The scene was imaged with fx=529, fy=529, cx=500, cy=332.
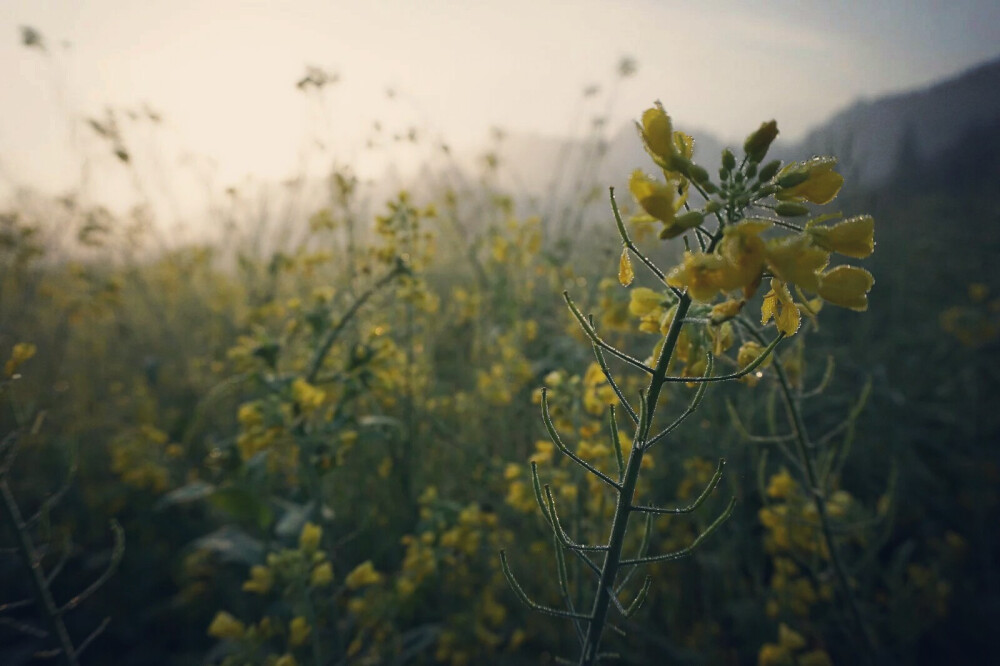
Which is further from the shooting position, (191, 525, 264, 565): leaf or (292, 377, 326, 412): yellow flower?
(191, 525, 264, 565): leaf

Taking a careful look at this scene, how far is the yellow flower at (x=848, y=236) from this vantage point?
80cm

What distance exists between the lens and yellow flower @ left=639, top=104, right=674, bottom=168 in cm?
79

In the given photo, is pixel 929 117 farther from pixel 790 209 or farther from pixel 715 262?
pixel 715 262

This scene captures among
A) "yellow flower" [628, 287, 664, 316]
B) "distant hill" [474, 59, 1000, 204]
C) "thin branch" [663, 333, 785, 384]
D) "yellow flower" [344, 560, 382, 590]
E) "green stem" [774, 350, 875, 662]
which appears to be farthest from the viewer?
"distant hill" [474, 59, 1000, 204]

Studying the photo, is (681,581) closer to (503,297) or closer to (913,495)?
(913,495)

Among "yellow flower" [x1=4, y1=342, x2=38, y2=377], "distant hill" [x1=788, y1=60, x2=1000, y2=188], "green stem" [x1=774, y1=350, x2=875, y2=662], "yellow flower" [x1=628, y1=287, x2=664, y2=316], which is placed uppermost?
"distant hill" [x1=788, y1=60, x2=1000, y2=188]

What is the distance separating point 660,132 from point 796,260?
10.6 inches

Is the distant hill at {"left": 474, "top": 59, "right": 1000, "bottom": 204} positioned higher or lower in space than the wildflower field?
higher

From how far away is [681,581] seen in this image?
8.03 feet

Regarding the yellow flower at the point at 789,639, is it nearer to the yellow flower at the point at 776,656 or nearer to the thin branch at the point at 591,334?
the yellow flower at the point at 776,656

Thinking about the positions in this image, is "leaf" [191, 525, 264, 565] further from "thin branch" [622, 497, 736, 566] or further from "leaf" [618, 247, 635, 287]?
"leaf" [618, 247, 635, 287]

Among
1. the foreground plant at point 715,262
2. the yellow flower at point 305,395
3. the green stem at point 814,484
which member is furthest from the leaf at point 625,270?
the yellow flower at point 305,395

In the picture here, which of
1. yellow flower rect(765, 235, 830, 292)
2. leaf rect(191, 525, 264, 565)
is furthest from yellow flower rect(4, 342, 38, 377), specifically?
yellow flower rect(765, 235, 830, 292)

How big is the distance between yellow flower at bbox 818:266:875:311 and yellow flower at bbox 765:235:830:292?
0.05 m
